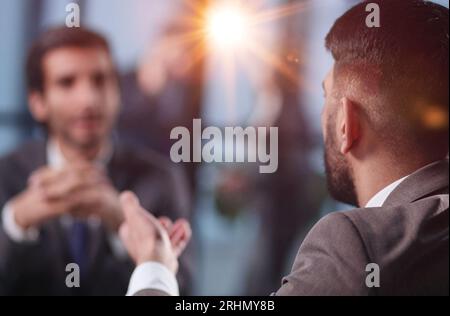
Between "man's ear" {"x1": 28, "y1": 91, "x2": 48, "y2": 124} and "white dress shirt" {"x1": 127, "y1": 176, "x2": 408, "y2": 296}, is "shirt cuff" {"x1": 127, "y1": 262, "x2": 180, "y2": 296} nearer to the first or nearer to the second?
"white dress shirt" {"x1": 127, "y1": 176, "x2": 408, "y2": 296}

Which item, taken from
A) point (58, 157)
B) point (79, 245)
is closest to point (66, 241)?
point (79, 245)

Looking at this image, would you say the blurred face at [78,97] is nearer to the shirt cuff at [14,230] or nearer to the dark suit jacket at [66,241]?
the dark suit jacket at [66,241]

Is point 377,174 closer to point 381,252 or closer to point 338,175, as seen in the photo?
point 338,175

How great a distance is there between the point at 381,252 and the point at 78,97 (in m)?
1.18

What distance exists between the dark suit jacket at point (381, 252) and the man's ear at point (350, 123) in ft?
0.71

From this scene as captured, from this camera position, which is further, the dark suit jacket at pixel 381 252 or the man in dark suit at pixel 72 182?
the man in dark suit at pixel 72 182

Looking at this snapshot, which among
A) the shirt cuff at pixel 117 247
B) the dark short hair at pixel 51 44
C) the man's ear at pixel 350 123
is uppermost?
the dark short hair at pixel 51 44

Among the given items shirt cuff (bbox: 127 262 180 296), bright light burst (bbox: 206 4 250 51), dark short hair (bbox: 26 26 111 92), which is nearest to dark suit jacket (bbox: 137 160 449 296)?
shirt cuff (bbox: 127 262 180 296)

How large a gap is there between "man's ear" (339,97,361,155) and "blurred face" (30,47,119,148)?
816 millimetres

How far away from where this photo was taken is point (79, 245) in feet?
6.70

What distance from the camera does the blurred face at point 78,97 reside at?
2.08m

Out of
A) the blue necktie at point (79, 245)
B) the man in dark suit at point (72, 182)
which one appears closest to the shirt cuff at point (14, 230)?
the man in dark suit at point (72, 182)

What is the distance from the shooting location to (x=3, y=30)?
6.81 ft
